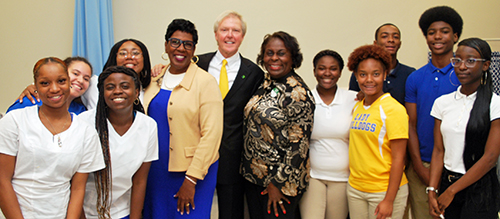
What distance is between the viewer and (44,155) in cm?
141

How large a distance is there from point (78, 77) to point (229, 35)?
102 centimetres

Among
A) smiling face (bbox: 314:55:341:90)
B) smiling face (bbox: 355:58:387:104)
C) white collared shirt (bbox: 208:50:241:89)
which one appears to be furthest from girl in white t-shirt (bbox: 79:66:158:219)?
smiling face (bbox: 355:58:387:104)

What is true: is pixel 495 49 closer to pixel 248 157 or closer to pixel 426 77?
pixel 426 77

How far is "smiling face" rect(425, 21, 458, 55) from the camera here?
214 centimetres

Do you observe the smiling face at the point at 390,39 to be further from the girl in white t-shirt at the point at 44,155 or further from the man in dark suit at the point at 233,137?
the girl in white t-shirt at the point at 44,155

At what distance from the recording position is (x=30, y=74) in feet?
10.2

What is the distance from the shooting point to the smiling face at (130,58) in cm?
203

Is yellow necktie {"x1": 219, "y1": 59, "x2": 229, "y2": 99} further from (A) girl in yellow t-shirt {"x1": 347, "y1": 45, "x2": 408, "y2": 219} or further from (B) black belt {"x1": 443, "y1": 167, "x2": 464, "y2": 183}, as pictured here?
(B) black belt {"x1": 443, "y1": 167, "x2": 464, "y2": 183}

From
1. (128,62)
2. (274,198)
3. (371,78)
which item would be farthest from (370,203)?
(128,62)

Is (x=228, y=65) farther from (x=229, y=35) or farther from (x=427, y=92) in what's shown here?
(x=427, y=92)

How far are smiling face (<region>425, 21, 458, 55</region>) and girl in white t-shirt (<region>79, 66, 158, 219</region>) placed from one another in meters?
1.88

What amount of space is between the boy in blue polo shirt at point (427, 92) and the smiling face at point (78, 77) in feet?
6.83

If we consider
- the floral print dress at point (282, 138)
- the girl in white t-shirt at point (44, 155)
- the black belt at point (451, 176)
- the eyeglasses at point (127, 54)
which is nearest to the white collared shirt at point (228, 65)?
the floral print dress at point (282, 138)

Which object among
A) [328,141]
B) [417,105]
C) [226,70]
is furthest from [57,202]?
[417,105]
